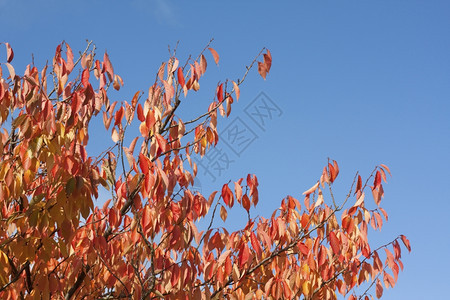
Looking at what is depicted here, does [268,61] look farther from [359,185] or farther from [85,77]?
[85,77]

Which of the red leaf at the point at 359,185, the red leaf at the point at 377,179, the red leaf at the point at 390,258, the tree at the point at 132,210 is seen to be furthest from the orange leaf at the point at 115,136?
the red leaf at the point at 390,258

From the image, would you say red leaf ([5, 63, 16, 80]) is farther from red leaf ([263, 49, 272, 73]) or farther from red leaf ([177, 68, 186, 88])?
red leaf ([263, 49, 272, 73])

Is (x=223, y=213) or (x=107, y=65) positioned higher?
(x=107, y=65)

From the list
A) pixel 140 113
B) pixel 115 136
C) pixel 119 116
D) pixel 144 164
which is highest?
pixel 119 116

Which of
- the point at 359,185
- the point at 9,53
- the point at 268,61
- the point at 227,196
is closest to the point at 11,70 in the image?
→ the point at 9,53

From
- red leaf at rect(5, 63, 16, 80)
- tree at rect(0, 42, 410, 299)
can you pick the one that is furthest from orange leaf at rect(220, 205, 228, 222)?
red leaf at rect(5, 63, 16, 80)

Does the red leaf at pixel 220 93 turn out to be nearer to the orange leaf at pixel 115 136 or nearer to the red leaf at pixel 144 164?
the orange leaf at pixel 115 136

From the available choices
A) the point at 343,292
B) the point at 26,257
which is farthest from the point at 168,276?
the point at 343,292

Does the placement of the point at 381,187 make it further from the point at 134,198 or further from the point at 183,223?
the point at 134,198

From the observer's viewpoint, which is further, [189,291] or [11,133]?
[11,133]

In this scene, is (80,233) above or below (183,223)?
above

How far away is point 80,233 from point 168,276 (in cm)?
86

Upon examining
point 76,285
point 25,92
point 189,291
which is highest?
point 25,92

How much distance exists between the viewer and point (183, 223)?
3.59 meters
